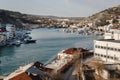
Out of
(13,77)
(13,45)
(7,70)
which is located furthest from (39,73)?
(13,45)

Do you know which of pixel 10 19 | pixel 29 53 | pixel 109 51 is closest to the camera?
pixel 109 51

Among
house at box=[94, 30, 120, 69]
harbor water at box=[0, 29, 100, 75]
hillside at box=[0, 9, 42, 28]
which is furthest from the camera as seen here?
hillside at box=[0, 9, 42, 28]

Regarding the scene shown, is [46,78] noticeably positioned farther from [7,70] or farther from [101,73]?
[7,70]

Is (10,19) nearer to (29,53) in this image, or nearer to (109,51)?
(29,53)

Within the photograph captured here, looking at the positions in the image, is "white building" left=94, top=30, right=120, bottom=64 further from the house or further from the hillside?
the hillside

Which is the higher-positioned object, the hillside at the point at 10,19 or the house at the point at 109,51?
the house at the point at 109,51

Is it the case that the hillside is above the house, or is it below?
below

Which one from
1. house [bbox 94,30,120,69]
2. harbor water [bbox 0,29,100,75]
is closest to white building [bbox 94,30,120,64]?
house [bbox 94,30,120,69]

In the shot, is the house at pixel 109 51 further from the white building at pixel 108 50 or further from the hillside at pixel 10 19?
the hillside at pixel 10 19

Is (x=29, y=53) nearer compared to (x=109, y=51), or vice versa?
(x=109, y=51)

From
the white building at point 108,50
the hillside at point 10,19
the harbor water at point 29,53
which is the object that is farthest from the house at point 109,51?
the hillside at point 10,19

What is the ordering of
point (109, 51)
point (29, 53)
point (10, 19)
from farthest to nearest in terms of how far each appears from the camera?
point (10, 19)
point (29, 53)
point (109, 51)

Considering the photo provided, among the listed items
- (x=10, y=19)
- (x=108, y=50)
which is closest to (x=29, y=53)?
(x=108, y=50)
